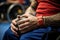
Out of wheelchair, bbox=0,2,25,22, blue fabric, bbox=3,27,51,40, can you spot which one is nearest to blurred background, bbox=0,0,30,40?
wheelchair, bbox=0,2,25,22

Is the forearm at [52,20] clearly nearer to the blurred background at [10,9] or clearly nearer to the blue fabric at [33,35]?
the blue fabric at [33,35]

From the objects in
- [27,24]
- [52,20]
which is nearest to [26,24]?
[27,24]

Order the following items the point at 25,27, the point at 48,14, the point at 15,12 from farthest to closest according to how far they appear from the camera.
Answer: the point at 15,12 < the point at 48,14 < the point at 25,27

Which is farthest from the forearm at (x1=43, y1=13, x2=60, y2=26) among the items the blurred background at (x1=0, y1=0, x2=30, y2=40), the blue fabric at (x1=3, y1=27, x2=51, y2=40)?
the blurred background at (x1=0, y1=0, x2=30, y2=40)

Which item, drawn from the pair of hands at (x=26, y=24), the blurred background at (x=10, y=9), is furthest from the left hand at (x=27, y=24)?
the blurred background at (x=10, y=9)

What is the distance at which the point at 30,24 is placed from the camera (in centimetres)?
119

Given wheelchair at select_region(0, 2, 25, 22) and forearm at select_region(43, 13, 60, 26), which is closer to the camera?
forearm at select_region(43, 13, 60, 26)

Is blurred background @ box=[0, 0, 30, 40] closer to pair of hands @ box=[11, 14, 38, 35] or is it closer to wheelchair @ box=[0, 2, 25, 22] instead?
wheelchair @ box=[0, 2, 25, 22]

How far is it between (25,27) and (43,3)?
0.24 metres

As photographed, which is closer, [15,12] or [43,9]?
[43,9]

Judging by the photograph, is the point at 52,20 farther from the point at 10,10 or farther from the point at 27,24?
the point at 10,10

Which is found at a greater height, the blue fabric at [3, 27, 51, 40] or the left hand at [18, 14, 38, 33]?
the left hand at [18, 14, 38, 33]

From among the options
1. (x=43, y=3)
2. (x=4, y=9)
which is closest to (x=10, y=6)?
(x=4, y=9)

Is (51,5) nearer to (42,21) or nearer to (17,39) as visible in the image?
(42,21)
